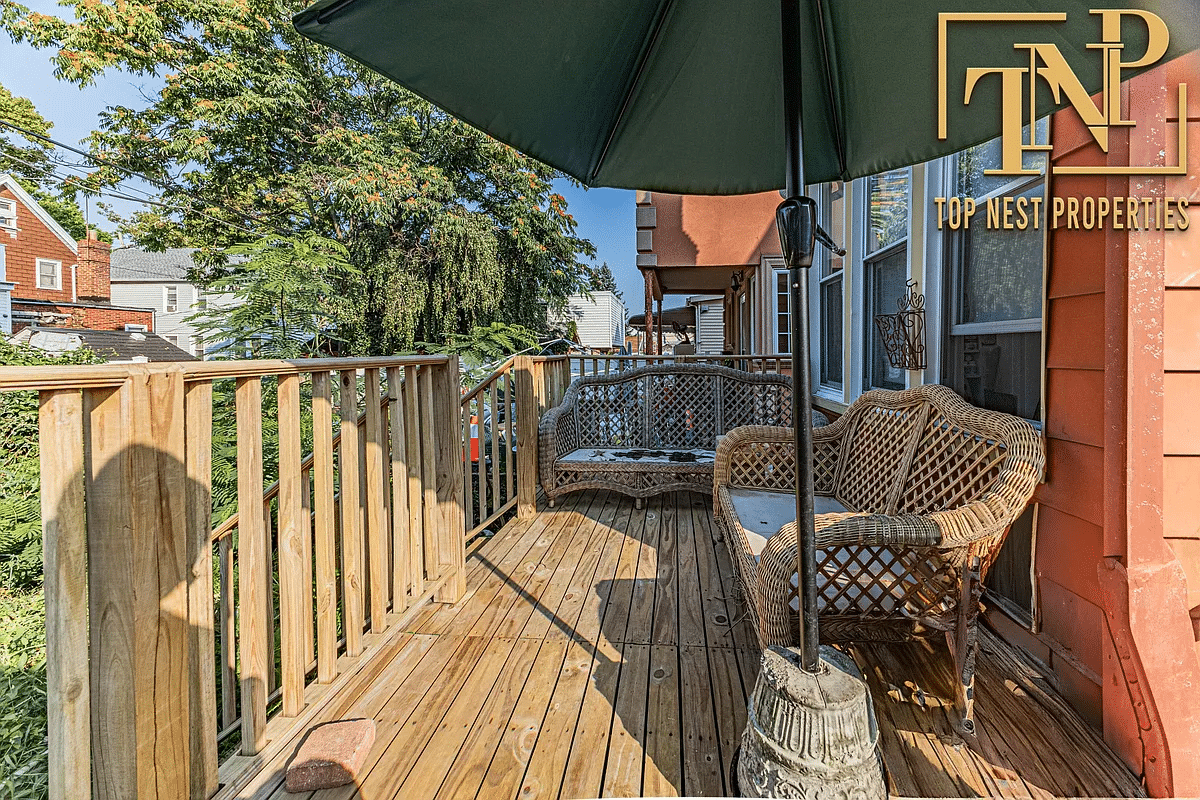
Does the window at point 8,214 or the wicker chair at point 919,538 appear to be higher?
the window at point 8,214

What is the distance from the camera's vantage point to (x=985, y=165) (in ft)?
6.73

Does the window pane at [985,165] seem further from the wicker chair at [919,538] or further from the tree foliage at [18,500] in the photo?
the tree foliage at [18,500]

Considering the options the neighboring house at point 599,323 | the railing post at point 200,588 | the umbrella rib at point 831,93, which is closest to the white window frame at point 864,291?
the umbrella rib at point 831,93

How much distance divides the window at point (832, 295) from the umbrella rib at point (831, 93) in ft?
7.27

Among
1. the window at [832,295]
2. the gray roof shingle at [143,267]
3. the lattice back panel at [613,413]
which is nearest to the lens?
the window at [832,295]

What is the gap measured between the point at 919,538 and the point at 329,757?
162cm

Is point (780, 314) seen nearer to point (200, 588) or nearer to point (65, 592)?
point (200, 588)

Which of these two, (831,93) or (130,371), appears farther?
(831,93)

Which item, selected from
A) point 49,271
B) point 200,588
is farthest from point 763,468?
point 49,271

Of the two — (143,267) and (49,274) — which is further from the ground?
(143,267)

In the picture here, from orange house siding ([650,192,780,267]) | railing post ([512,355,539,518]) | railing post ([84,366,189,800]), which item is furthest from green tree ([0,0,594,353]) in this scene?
railing post ([84,366,189,800])

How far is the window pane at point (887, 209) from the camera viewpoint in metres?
2.78

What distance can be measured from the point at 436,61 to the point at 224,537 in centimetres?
210

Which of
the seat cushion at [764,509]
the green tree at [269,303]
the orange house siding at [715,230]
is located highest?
the orange house siding at [715,230]
